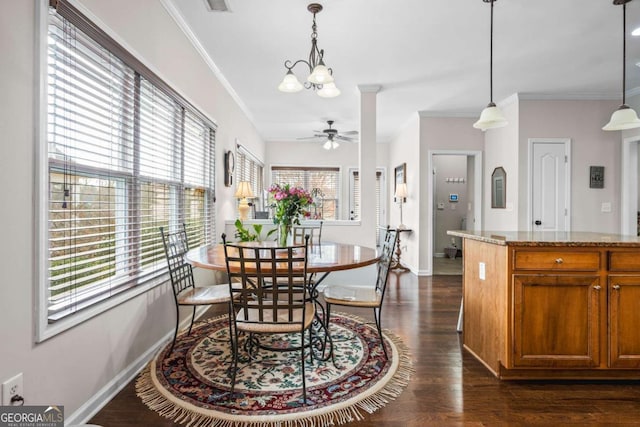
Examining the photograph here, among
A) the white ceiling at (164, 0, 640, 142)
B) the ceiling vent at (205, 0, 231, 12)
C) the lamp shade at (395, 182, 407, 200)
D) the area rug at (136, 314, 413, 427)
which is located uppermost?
the white ceiling at (164, 0, 640, 142)

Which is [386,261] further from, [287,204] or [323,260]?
[287,204]

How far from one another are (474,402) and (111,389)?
210 centimetres

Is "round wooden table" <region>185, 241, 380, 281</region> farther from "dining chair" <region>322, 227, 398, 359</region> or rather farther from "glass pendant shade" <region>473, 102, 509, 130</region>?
"glass pendant shade" <region>473, 102, 509, 130</region>

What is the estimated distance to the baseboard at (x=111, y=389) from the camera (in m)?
1.67

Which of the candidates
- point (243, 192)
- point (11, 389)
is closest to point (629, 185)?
point (243, 192)

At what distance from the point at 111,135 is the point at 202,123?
1615 mm

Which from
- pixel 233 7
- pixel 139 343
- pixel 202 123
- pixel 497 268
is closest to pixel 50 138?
pixel 139 343

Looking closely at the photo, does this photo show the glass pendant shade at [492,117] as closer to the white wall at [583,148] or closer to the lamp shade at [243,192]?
the white wall at [583,148]

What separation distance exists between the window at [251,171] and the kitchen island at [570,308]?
13.5 ft

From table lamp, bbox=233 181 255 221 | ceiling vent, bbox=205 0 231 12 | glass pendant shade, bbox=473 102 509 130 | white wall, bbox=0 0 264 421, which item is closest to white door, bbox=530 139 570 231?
glass pendant shade, bbox=473 102 509 130

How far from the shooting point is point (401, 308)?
12.1 feet

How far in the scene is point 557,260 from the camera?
2.06 metres

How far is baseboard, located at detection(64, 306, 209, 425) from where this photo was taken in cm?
167

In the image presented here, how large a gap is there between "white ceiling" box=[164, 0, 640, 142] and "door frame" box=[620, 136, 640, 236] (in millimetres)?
750
